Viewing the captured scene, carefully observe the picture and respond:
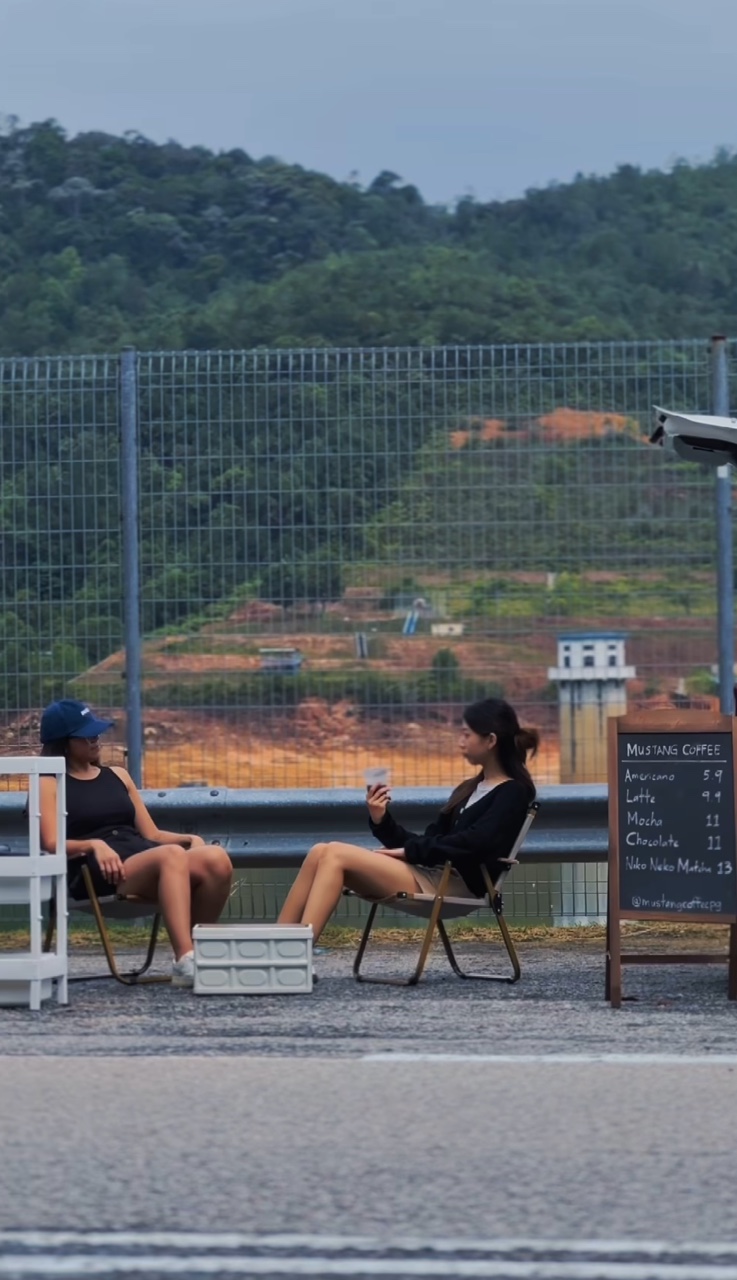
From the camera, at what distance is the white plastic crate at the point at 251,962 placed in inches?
308

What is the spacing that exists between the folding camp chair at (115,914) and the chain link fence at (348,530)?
2081 millimetres

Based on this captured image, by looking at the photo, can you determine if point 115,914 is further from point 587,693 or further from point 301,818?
point 587,693

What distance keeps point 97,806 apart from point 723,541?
12.0 ft

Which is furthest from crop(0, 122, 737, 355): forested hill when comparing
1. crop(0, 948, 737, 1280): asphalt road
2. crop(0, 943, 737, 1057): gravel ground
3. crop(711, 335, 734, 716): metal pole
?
crop(0, 948, 737, 1280): asphalt road

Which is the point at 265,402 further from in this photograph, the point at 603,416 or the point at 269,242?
the point at 269,242

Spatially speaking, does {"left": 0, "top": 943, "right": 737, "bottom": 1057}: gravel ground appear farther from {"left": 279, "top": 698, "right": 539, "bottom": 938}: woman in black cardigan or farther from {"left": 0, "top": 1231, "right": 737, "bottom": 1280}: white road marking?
{"left": 0, "top": 1231, "right": 737, "bottom": 1280}: white road marking

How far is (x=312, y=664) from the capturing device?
10.6m

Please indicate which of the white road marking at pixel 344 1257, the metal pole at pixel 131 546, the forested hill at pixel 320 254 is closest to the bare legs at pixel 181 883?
the metal pole at pixel 131 546

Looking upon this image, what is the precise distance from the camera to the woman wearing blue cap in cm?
817

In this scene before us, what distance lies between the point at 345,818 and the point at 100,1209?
5.18 meters

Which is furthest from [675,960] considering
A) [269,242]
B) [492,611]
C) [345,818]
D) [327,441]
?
[269,242]

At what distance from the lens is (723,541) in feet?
34.5

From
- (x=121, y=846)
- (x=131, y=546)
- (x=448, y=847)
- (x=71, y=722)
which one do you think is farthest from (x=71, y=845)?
(x=131, y=546)

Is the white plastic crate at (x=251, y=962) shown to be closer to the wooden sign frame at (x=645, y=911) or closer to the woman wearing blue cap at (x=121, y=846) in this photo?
the woman wearing blue cap at (x=121, y=846)
